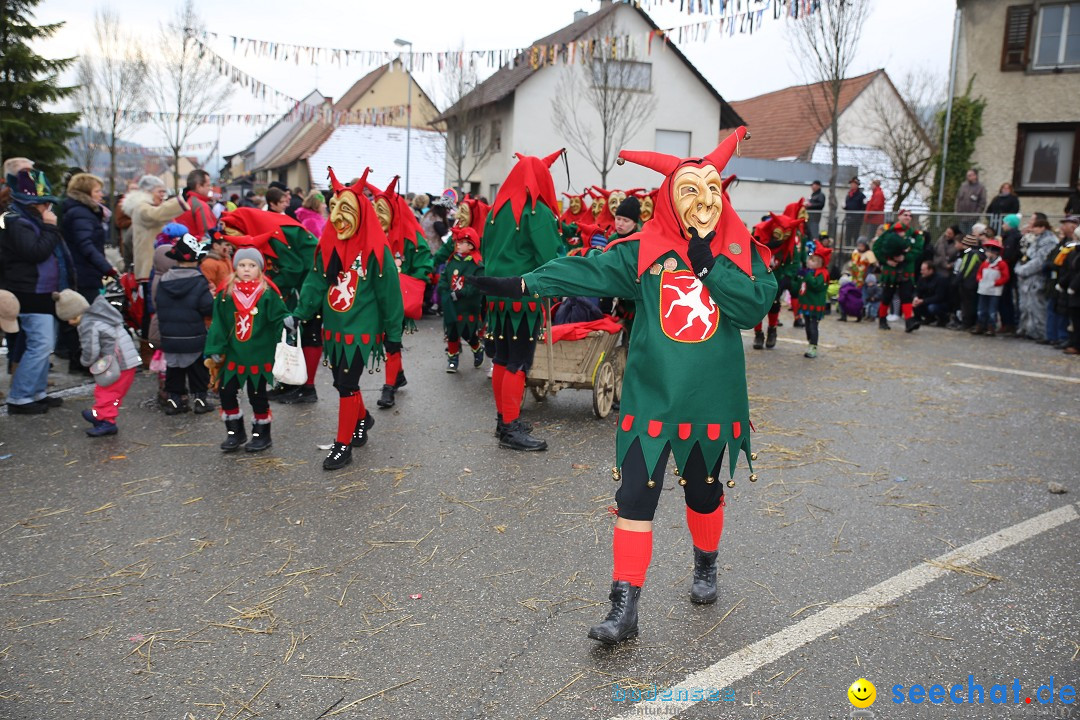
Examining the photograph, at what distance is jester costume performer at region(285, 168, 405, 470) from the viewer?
5746 millimetres

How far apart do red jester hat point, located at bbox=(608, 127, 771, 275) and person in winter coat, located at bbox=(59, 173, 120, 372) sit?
6.74 meters

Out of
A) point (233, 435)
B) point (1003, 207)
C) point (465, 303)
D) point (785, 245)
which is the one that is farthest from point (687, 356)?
point (1003, 207)

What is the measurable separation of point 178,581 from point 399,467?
6.75 ft

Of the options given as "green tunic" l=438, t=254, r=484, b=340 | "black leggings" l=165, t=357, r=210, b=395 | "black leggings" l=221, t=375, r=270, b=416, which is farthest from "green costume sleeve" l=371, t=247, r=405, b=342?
"black leggings" l=165, t=357, r=210, b=395

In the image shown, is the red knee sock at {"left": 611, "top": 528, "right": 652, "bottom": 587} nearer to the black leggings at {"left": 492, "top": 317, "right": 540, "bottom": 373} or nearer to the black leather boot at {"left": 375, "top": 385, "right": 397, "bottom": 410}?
the black leggings at {"left": 492, "top": 317, "right": 540, "bottom": 373}

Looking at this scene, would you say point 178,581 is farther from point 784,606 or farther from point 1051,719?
point 1051,719

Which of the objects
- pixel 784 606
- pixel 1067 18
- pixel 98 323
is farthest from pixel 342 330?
pixel 1067 18

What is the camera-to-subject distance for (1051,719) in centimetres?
299

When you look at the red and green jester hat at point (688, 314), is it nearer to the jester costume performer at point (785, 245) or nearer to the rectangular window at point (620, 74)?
the jester costume performer at point (785, 245)

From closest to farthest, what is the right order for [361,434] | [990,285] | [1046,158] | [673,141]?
1. [361,434]
2. [990,285]
3. [1046,158]
4. [673,141]

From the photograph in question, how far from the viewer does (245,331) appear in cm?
605

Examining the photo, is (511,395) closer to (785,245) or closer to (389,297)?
(389,297)

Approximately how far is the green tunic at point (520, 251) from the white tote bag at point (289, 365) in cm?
187

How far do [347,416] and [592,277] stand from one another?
2880 millimetres
